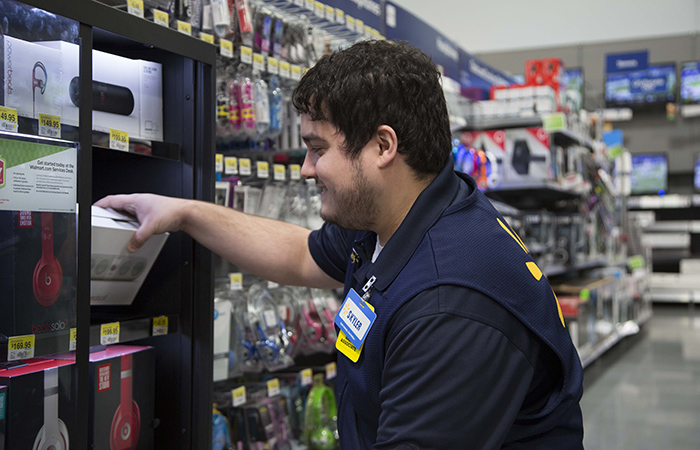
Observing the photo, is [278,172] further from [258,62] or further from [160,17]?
[160,17]

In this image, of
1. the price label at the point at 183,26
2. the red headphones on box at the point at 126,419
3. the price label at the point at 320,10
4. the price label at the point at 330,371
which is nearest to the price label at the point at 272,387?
the price label at the point at 330,371

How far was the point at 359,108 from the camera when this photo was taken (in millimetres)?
1273

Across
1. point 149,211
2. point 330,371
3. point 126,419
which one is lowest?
point 330,371

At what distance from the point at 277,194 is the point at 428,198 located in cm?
140

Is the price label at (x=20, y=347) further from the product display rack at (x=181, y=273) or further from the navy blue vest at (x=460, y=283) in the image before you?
the navy blue vest at (x=460, y=283)

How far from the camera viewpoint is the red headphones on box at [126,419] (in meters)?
1.66

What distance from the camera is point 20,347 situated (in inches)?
52.9

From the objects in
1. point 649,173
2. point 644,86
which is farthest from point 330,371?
point 644,86

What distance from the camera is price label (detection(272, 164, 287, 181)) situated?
8.50 ft

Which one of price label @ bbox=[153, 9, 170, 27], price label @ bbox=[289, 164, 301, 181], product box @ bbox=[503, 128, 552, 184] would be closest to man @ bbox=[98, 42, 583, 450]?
price label @ bbox=[153, 9, 170, 27]

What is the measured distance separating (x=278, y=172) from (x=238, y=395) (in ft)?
3.04

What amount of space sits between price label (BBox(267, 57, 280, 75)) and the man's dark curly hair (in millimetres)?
1202

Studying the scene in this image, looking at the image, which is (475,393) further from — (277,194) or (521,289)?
(277,194)

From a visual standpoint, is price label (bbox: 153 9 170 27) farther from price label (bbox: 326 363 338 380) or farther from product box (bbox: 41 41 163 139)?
price label (bbox: 326 363 338 380)
